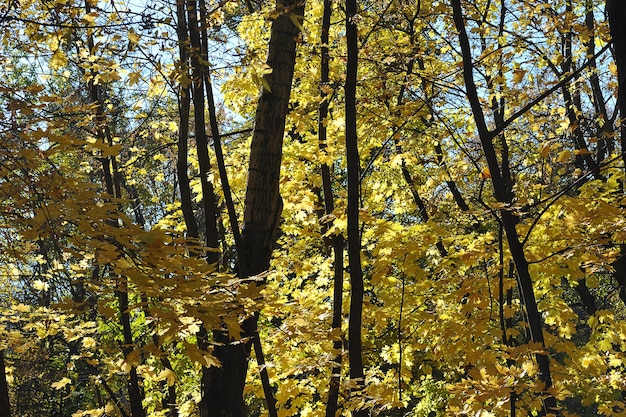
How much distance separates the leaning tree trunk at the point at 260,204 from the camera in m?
3.50

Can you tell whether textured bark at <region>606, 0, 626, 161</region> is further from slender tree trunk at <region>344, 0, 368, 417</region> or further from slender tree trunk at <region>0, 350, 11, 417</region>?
slender tree trunk at <region>0, 350, 11, 417</region>

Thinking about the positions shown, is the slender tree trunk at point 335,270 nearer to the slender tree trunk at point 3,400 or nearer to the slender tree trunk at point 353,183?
the slender tree trunk at point 353,183

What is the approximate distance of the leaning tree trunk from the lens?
3504mm

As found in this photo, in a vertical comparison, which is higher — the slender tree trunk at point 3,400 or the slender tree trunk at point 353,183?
the slender tree trunk at point 353,183

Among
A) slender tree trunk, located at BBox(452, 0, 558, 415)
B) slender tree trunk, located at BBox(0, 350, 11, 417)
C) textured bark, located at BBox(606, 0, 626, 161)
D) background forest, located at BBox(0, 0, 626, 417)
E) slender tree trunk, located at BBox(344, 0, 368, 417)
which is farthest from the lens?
slender tree trunk, located at BBox(0, 350, 11, 417)

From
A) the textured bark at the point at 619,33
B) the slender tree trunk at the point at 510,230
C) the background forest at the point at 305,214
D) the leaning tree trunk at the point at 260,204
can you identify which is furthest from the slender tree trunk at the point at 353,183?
the textured bark at the point at 619,33

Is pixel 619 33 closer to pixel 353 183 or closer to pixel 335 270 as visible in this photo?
pixel 353 183

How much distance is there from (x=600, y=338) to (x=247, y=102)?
5896mm

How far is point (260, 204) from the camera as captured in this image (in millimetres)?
3697

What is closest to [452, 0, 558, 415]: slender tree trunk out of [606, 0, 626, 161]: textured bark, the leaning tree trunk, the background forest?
the background forest

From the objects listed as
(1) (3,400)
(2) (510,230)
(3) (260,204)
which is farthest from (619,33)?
(1) (3,400)

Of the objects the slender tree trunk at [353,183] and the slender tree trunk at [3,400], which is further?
the slender tree trunk at [3,400]

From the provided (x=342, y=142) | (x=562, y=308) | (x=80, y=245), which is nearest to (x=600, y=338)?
(x=562, y=308)

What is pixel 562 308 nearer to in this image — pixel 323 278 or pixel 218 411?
pixel 323 278
